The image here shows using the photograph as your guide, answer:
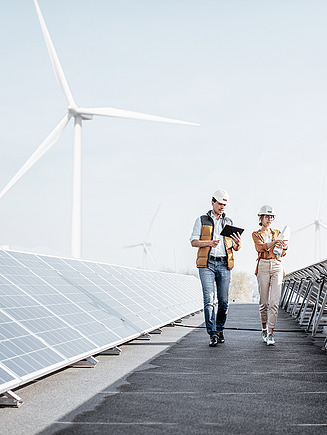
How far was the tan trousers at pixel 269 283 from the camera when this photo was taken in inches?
432

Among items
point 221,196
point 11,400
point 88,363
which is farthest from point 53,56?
point 11,400

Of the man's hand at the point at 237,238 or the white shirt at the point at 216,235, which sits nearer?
the man's hand at the point at 237,238

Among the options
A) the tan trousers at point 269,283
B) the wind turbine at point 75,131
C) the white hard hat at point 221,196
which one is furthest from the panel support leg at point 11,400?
the wind turbine at point 75,131

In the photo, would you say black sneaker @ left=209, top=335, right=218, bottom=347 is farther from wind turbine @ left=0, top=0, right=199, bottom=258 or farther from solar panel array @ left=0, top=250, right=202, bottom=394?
wind turbine @ left=0, top=0, right=199, bottom=258

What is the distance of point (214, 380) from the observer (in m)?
6.80

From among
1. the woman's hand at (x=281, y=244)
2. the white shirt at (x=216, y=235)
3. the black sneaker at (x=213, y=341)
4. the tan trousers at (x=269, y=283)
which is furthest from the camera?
the white shirt at (x=216, y=235)

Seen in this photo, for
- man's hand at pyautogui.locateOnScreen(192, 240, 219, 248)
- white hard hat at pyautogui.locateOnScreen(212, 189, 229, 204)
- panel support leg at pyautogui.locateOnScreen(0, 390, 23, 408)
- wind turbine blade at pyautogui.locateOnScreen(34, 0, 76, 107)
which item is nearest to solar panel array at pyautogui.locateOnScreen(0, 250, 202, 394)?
panel support leg at pyautogui.locateOnScreen(0, 390, 23, 408)

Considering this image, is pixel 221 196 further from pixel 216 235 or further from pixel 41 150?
pixel 41 150

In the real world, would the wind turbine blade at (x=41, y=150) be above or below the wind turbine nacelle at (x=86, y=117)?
below

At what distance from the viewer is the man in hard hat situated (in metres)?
11.0

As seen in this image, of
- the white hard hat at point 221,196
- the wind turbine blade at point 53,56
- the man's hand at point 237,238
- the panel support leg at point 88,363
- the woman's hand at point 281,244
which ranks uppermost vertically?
the wind turbine blade at point 53,56

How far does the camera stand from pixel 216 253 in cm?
1110

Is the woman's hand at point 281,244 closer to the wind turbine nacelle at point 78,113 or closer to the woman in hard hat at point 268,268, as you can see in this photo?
the woman in hard hat at point 268,268

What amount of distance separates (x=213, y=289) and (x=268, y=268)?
1131mm
